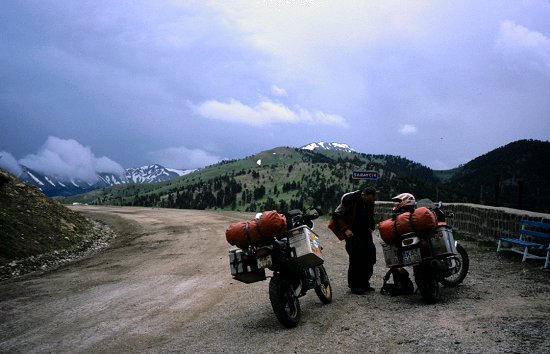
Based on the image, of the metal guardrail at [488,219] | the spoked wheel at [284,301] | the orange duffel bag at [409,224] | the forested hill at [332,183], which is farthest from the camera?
the forested hill at [332,183]

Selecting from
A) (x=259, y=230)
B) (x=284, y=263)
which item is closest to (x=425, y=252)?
(x=284, y=263)

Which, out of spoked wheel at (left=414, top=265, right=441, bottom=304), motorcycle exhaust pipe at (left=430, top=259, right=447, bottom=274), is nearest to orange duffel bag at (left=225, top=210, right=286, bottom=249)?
spoked wheel at (left=414, top=265, right=441, bottom=304)

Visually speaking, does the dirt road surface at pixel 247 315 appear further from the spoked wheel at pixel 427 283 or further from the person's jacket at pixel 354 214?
the person's jacket at pixel 354 214

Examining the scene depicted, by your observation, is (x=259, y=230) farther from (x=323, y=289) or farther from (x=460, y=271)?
(x=460, y=271)

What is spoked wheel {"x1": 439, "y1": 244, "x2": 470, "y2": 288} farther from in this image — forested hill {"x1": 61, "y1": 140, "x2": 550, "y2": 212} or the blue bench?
forested hill {"x1": 61, "y1": 140, "x2": 550, "y2": 212}

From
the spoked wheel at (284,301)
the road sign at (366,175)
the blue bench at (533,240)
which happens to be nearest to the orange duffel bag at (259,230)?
A: the spoked wheel at (284,301)

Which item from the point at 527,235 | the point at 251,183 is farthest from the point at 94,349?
the point at 251,183

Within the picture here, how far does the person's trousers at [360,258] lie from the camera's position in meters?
8.01

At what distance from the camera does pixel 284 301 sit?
20.3 ft

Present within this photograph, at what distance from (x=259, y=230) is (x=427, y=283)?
2.94 meters

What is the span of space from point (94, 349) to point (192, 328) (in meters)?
1.36

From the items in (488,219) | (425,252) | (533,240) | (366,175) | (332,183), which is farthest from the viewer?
(332,183)

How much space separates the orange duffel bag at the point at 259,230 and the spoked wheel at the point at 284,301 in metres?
0.60

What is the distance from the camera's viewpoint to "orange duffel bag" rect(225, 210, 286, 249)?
6.14m
